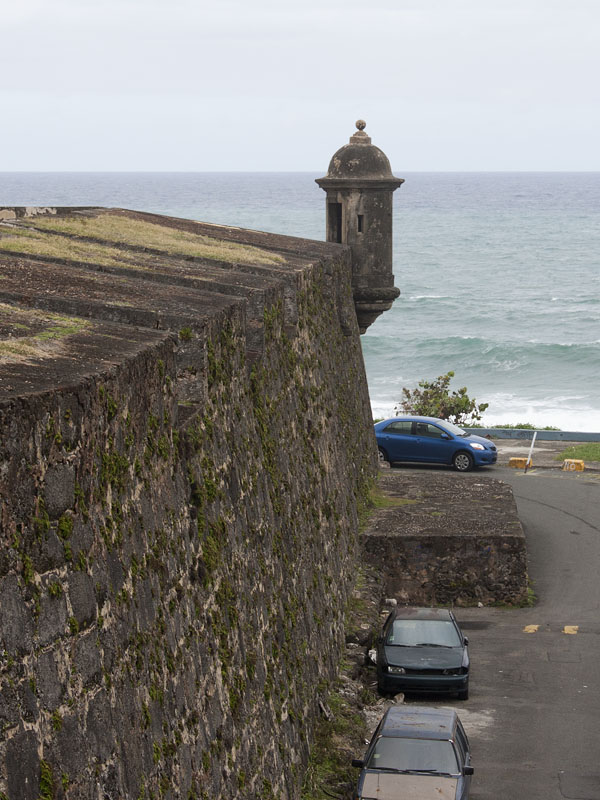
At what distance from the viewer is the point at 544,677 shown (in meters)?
18.2

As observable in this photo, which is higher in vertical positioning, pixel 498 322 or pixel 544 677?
pixel 544 677

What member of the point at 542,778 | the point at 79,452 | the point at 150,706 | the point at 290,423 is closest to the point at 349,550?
the point at 290,423

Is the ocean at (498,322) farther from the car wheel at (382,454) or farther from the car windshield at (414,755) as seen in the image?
the car windshield at (414,755)

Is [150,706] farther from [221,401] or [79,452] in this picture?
[221,401]

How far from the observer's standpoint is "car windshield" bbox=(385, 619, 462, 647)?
17922 mm

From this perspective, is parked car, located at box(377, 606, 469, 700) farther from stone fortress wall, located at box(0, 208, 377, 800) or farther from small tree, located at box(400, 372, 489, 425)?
small tree, located at box(400, 372, 489, 425)

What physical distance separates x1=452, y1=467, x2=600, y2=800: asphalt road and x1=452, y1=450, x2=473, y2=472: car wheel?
428 cm

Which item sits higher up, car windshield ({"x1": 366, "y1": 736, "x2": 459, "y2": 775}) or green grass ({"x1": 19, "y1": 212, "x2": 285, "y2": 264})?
green grass ({"x1": 19, "y1": 212, "x2": 285, "y2": 264})

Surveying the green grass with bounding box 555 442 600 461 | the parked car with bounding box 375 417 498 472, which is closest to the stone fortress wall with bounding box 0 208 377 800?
the parked car with bounding box 375 417 498 472

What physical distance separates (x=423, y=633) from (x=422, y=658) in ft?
2.22

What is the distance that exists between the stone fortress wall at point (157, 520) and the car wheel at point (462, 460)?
12.0 meters

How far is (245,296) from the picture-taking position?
49.8ft
